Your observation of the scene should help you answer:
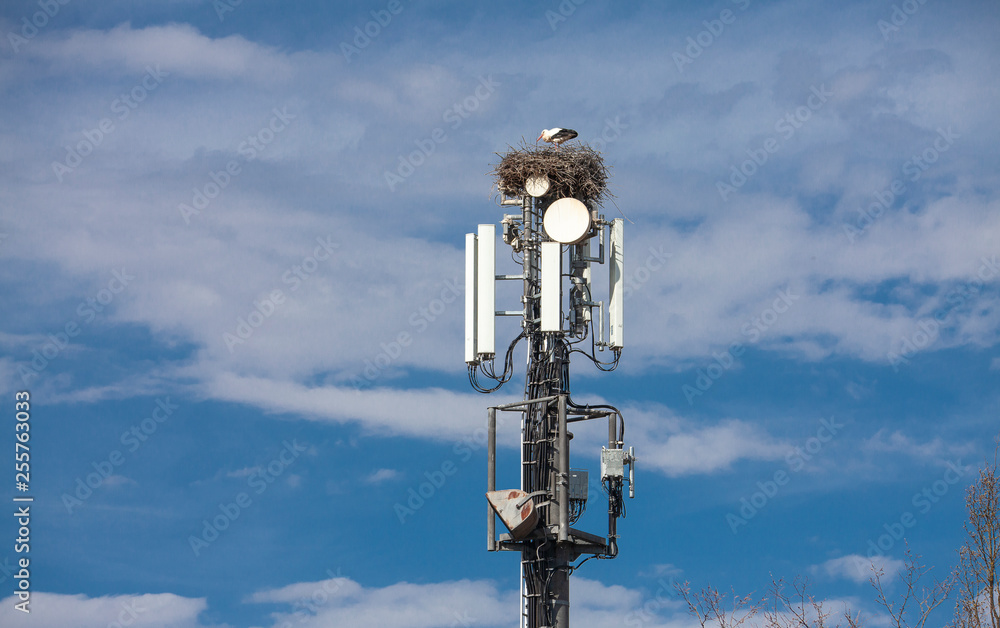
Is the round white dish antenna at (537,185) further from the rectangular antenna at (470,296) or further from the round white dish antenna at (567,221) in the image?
the rectangular antenna at (470,296)

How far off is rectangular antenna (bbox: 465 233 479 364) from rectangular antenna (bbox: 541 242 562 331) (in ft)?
5.14

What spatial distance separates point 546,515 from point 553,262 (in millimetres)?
5565

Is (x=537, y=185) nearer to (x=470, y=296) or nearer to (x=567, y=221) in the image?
(x=567, y=221)

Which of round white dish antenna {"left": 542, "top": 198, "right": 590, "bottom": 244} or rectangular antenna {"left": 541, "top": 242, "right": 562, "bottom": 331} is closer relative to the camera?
rectangular antenna {"left": 541, "top": 242, "right": 562, "bottom": 331}

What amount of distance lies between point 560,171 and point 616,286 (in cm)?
290

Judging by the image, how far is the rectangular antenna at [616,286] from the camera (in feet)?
128

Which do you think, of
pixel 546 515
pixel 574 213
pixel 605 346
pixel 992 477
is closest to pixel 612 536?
pixel 546 515

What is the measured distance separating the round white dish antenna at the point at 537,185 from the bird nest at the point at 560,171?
0.24 feet

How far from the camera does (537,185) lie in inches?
1558

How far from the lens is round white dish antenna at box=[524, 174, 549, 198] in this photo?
3950cm

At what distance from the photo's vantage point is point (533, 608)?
37812mm

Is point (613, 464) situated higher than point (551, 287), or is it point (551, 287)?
point (551, 287)

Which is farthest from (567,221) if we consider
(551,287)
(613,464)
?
(613,464)

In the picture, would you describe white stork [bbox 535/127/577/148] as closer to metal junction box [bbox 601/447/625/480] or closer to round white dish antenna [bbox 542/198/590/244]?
round white dish antenna [bbox 542/198/590/244]
